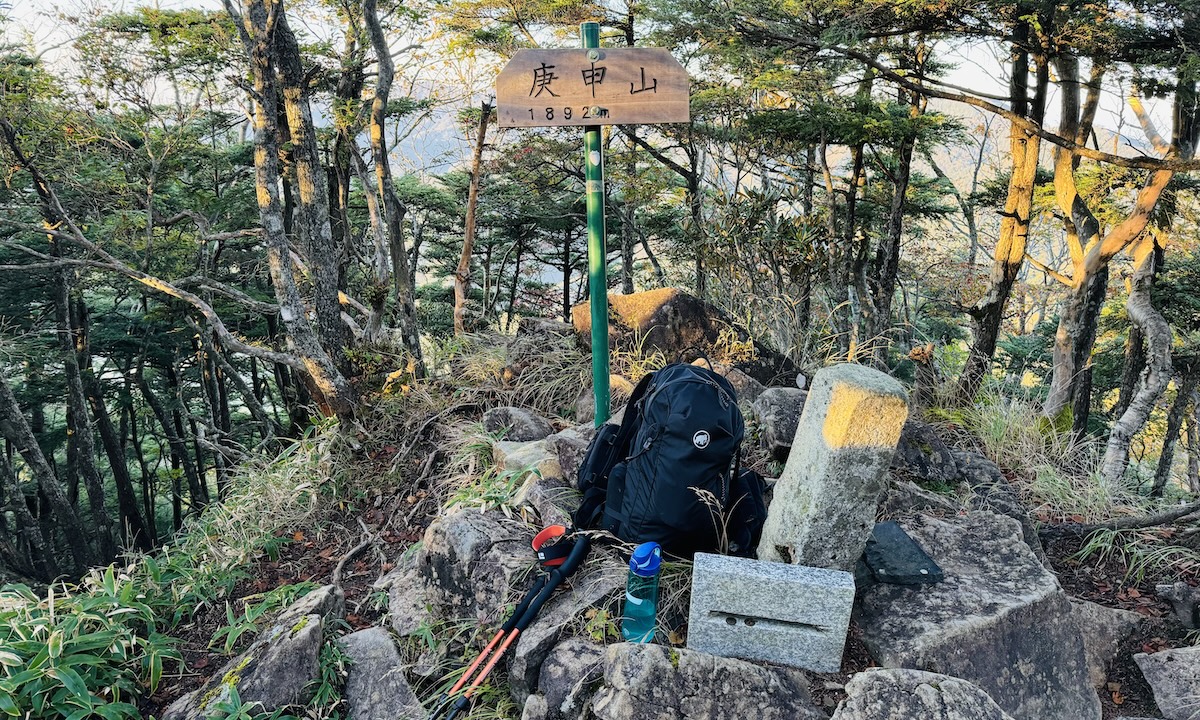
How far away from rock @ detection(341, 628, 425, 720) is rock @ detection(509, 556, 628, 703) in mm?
461

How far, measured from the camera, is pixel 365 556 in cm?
387

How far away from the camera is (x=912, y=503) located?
3467mm

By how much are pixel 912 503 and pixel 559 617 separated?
2.03m

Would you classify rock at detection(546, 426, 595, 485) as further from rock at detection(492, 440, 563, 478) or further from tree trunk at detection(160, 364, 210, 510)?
tree trunk at detection(160, 364, 210, 510)

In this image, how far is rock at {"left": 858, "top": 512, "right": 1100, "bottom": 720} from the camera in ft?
7.57

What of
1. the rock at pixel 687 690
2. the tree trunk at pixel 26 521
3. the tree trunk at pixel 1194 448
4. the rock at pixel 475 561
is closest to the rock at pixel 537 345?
the rock at pixel 475 561

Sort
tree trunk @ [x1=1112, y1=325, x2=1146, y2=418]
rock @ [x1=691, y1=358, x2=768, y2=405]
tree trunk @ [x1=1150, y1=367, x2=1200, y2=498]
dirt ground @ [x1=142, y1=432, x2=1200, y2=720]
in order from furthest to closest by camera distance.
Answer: tree trunk @ [x1=1112, y1=325, x2=1146, y2=418] < tree trunk @ [x1=1150, y1=367, x2=1200, y2=498] < rock @ [x1=691, y1=358, x2=768, y2=405] < dirt ground @ [x1=142, y1=432, x2=1200, y2=720]

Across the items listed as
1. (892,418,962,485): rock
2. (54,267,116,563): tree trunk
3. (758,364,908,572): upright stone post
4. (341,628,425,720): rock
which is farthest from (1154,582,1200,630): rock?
(54,267,116,563): tree trunk

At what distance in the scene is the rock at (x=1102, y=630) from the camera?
9.14 feet

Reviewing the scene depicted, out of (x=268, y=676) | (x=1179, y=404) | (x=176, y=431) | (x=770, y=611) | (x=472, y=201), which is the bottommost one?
(x=176, y=431)

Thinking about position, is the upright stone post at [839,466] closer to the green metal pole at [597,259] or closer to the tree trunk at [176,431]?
the green metal pole at [597,259]

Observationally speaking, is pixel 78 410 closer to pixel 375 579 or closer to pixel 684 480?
pixel 375 579

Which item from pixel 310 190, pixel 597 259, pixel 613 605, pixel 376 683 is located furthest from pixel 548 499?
pixel 310 190

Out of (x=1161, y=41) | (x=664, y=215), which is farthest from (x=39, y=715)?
(x=664, y=215)
